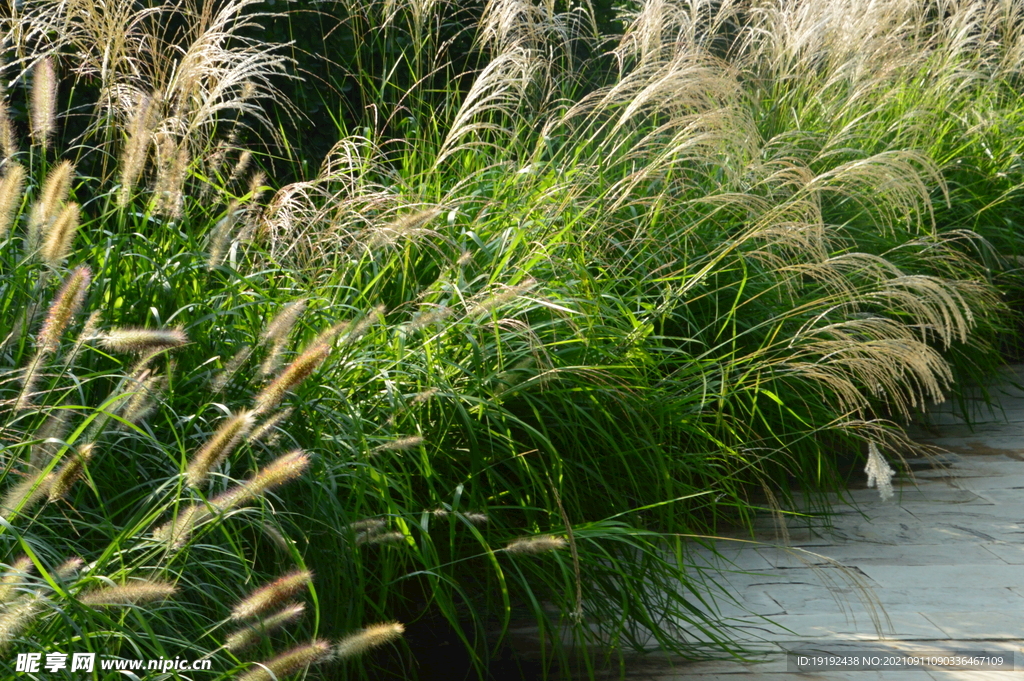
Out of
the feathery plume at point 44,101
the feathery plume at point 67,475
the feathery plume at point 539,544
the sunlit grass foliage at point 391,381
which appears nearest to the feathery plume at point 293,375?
the sunlit grass foliage at point 391,381

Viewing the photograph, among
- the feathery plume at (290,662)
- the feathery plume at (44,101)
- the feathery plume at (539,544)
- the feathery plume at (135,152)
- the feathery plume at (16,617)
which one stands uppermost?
the feathery plume at (44,101)

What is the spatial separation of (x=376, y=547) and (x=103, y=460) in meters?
0.67

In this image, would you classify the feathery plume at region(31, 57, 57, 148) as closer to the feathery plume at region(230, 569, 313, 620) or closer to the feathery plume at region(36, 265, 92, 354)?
the feathery plume at region(36, 265, 92, 354)

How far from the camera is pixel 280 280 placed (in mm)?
3244

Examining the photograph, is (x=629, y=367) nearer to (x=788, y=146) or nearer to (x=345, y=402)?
(x=345, y=402)

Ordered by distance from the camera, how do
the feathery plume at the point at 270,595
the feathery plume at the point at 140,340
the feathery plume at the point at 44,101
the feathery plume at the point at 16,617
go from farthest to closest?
1. the feathery plume at the point at 44,101
2. the feathery plume at the point at 140,340
3. the feathery plume at the point at 270,595
4. the feathery plume at the point at 16,617

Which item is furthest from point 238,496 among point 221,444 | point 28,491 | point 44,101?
point 44,101

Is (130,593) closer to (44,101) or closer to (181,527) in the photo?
(181,527)

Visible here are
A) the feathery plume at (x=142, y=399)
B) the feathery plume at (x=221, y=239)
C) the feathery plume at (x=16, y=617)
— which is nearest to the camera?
the feathery plume at (x=16, y=617)

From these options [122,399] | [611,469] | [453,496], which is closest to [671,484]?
[611,469]

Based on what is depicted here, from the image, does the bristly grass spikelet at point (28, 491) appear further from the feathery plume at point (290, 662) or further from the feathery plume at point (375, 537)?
the feathery plume at point (375, 537)

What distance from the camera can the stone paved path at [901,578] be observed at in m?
2.91

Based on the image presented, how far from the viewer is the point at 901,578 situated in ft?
11.2

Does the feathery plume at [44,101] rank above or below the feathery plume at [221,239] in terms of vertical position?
above
